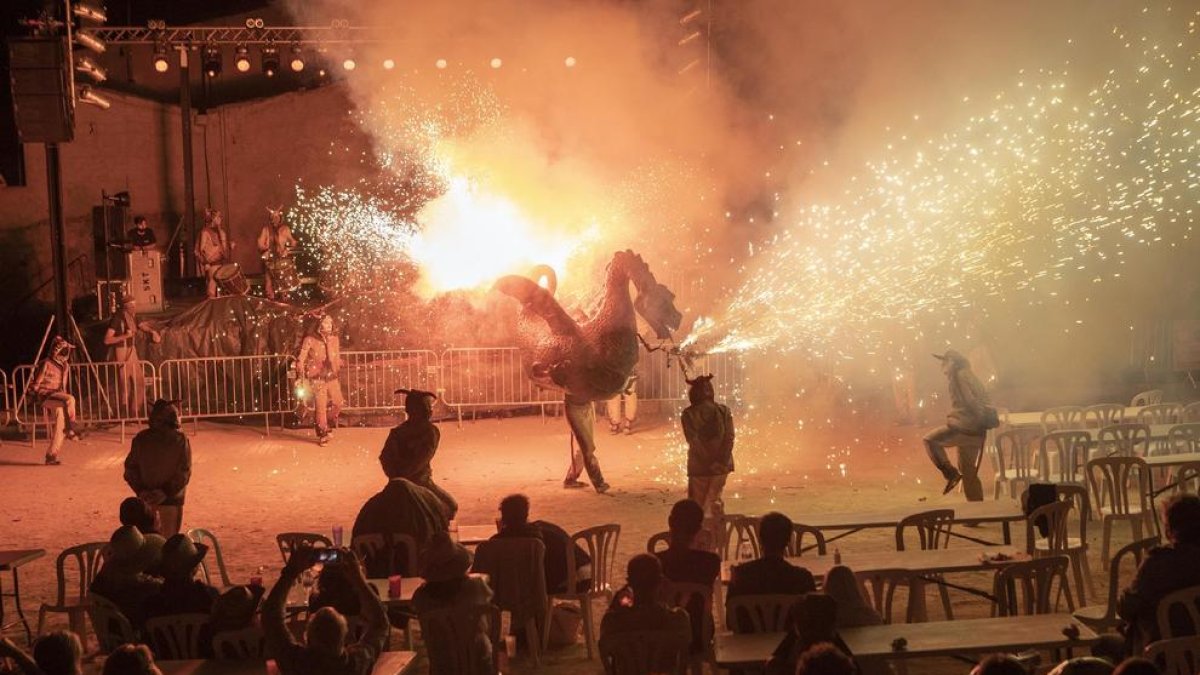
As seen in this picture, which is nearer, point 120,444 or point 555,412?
point 120,444

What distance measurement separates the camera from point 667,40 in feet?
70.7

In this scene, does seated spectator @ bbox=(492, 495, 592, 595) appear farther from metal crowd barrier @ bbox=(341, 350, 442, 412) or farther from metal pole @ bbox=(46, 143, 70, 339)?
metal pole @ bbox=(46, 143, 70, 339)

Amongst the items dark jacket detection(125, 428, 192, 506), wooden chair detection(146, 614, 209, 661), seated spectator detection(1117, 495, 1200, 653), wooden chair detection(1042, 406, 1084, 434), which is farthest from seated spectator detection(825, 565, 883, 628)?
wooden chair detection(1042, 406, 1084, 434)

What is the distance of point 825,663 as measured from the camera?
4996mm

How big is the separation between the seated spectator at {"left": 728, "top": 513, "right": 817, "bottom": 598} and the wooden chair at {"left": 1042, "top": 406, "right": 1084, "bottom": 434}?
7.31 metres

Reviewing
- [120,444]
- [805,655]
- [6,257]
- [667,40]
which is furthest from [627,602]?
[6,257]

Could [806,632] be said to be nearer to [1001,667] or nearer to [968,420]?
[1001,667]

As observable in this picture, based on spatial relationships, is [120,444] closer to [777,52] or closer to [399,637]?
[399,637]

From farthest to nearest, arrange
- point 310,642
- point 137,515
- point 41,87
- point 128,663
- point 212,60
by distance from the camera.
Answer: point 212,60 < point 41,87 < point 137,515 < point 310,642 < point 128,663

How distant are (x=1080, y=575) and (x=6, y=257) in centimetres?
2103

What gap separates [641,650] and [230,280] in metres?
18.2

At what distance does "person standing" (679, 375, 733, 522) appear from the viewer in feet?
37.0

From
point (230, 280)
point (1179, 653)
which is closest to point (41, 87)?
point (230, 280)

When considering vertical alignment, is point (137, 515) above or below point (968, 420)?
below
